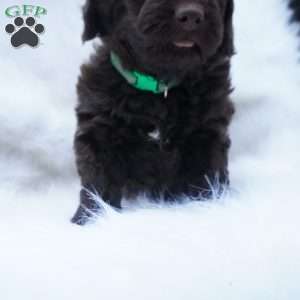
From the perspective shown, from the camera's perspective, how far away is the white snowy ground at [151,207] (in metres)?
1.60

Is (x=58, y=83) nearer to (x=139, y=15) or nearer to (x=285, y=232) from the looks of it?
(x=139, y=15)

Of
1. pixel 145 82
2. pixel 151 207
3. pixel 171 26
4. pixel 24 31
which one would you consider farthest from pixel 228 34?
pixel 24 31

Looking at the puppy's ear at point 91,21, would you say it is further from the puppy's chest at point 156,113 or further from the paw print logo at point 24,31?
the paw print logo at point 24,31

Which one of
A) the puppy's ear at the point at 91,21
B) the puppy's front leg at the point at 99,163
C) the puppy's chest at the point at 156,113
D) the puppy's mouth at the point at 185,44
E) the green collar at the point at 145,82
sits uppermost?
the puppy's mouth at the point at 185,44

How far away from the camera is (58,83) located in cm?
328

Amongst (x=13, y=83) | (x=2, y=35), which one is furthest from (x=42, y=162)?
(x=2, y=35)

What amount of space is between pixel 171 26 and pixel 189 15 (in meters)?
0.07

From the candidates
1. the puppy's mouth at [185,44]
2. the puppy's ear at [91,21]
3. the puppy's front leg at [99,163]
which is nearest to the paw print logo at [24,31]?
the puppy's ear at [91,21]

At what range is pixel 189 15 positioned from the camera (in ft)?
6.48

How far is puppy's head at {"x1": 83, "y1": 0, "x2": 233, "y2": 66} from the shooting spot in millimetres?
2006

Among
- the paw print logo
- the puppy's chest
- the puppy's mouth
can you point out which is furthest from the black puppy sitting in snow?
the paw print logo

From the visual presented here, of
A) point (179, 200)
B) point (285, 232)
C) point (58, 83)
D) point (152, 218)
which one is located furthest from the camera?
point (58, 83)

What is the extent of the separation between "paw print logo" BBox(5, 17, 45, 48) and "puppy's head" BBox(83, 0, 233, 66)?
89 centimetres

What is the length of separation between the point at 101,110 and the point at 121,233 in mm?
657
